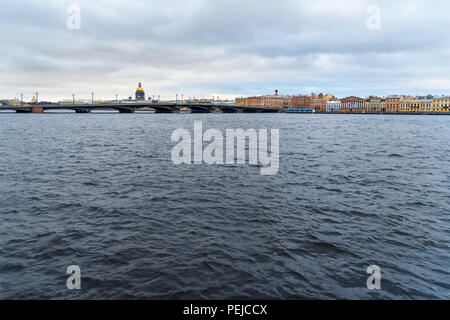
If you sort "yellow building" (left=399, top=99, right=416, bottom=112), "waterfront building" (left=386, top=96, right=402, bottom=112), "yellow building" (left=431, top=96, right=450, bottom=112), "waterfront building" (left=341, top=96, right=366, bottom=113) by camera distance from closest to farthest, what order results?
"yellow building" (left=431, top=96, right=450, bottom=112)
"yellow building" (left=399, top=99, right=416, bottom=112)
"waterfront building" (left=386, top=96, right=402, bottom=112)
"waterfront building" (left=341, top=96, right=366, bottom=113)

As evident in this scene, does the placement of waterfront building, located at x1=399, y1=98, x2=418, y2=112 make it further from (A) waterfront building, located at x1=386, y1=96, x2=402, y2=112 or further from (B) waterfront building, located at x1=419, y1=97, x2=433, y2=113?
(B) waterfront building, located at x1=419, y1=97, x2=433, y2=113

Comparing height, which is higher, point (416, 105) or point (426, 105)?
point (416, 105)

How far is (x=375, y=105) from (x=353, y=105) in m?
12.5

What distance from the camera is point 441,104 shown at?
436ft

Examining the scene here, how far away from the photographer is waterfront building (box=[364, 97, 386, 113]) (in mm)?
157275

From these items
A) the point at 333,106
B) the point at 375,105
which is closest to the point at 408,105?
the point at 375,105

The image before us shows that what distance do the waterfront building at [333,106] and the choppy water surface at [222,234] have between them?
175 metres

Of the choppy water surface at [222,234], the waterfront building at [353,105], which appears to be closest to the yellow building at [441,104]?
the waterfront building at [353,105]

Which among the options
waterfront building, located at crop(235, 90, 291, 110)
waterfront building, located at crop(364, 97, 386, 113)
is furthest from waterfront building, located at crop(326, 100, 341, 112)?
waterfront building, located at crop(235, 90, 291, 110)

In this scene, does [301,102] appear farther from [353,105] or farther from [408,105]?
[408,105]

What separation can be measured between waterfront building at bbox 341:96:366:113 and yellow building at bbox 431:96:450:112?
119ft
